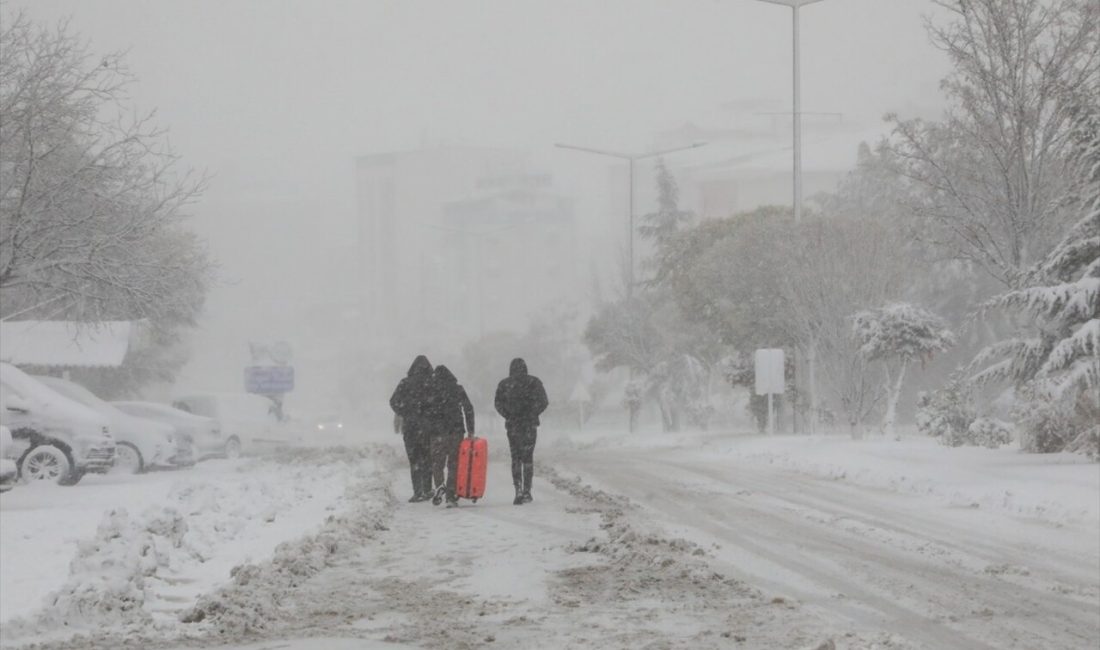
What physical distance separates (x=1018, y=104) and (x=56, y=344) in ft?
85.8

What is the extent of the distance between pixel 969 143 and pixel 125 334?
24731mm

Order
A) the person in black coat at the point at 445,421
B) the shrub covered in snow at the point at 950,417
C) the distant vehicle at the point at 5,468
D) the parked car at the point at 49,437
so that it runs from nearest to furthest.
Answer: the person in black coat at the point at 445,421 → the distant vehicle at the point at 5,468 → the parked car at the point at 49,437 → the shrub covered in snow at the point at 950,417

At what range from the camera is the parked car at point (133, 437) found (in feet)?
84.9

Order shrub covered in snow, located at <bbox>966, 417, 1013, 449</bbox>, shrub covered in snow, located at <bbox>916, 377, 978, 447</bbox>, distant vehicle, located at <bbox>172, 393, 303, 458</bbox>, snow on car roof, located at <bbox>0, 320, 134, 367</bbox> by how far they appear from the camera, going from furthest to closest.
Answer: distant vehicle, located at <bbox>172, 393, 303, 458</bbox> → snow on car roof, located at <bbox>0, 320, 134, 367</bbox> → shrub covered in snow, located at <bbox>916, 377, 978, 447</bbox> → shrub covered in snow, located at <bbox>966, 417, 1013, 449</bbox>

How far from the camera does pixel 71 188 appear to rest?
16.9 metres

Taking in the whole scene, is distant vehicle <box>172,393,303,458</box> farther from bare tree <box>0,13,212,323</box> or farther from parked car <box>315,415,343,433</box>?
parked car <box>315,415,343,433</box>

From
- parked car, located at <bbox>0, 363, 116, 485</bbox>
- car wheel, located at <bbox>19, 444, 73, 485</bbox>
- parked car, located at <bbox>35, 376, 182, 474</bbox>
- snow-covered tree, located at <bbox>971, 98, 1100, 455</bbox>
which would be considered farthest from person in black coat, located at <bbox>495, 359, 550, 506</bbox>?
parked car, located at <bbox>35, 376, 182, 474</bbox>

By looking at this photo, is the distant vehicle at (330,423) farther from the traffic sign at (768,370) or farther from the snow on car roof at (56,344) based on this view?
the traffic sign at (768,370)

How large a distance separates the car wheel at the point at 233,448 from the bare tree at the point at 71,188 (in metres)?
14.4

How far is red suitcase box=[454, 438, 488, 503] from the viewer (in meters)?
15.9

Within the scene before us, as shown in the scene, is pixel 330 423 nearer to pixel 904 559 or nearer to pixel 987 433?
pixel 987 433

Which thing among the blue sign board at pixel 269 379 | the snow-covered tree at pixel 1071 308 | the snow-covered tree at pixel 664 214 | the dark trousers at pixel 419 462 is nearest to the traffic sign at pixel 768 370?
the snow-covered tree at pixel 1071 308

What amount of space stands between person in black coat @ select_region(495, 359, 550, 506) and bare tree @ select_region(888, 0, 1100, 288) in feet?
26.1

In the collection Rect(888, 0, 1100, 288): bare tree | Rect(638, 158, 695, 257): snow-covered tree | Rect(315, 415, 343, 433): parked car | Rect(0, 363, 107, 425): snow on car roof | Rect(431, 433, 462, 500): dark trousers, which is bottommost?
Rect(315, 415, 343, 433): parked car
